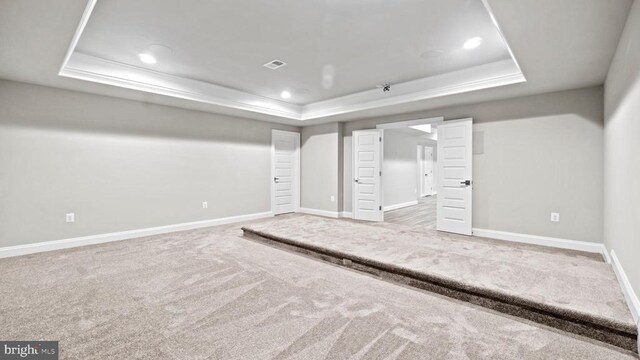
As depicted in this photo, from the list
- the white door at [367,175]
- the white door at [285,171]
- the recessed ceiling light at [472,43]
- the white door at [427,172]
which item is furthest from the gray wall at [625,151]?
the white door at [427,172]

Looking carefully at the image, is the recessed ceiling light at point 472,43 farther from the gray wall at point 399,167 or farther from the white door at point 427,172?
the white door at point 427,172

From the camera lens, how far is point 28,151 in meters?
3.68

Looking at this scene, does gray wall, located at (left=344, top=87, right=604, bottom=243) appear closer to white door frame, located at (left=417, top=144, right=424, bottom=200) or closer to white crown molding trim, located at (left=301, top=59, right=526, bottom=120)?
white crown molding trim, located at (left=301, top=59, right=526, bottom=120)

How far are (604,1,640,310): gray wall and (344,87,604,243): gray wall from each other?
546 mm

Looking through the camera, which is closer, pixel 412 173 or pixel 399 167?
pixel 399 167

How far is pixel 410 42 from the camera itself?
10.3ft

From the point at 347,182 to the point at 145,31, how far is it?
463 centimetres

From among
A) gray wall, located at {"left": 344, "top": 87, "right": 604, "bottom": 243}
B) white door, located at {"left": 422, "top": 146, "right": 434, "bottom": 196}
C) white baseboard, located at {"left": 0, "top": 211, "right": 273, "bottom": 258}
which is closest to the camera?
white baseboard, located at {"left": 0, "top": 211, "right": 273, "bottom": 258}

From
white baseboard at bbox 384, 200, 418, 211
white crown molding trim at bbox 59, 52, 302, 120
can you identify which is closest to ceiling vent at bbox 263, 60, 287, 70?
white crown molding trim at bbox 59, 52, 302, 120

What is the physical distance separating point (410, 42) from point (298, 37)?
4.12 feet

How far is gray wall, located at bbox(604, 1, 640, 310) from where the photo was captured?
6.48 ft

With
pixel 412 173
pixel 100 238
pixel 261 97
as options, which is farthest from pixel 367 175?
pixel 100 238

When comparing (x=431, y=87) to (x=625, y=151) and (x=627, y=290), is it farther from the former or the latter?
(x=627, y=290)

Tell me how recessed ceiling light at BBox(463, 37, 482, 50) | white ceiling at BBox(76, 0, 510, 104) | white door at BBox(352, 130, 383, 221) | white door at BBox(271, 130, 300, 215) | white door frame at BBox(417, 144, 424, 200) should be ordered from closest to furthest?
white ceiling at BBox(76, 0, 510, 104) → recessed ceiling light at BBox(463, 37, 482, 50) → white door at BBox(352, 130, 383, 221) → white door at BBox(271, 130, 300, 215) → white door frame at BBox(417, 144, 424, 200)
